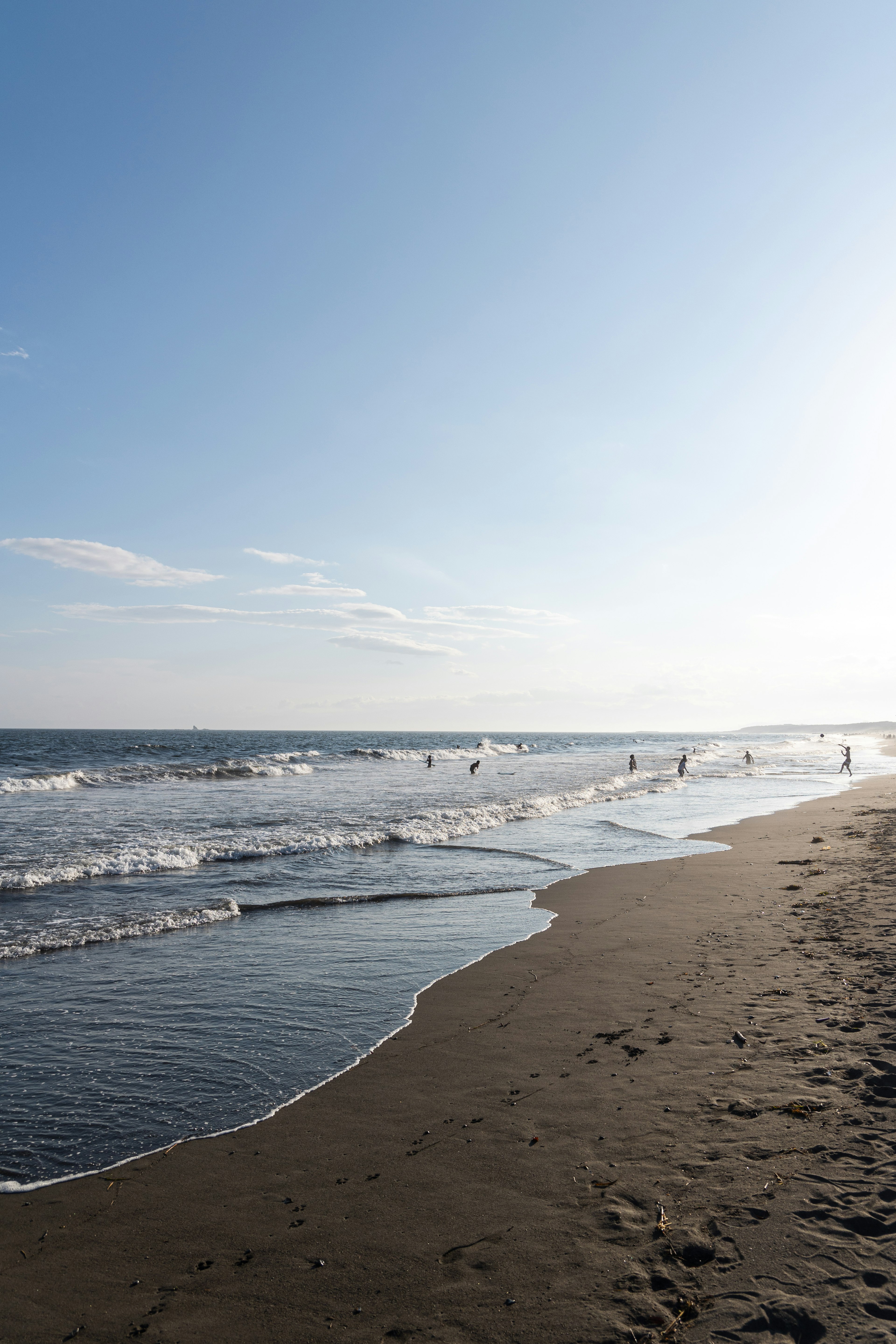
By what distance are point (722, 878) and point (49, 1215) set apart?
12.3 metres

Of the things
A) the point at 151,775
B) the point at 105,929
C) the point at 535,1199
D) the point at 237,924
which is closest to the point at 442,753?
the point at 151,775

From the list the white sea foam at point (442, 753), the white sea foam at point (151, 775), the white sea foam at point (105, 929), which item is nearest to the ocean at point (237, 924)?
the white sea foam at point (105, 929)

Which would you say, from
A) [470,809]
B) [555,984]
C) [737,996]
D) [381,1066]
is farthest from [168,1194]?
[470,809]

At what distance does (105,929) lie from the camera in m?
10.3

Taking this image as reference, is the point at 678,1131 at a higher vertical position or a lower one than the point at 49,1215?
higher

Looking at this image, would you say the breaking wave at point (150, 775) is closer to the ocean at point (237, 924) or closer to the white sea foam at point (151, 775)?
the white sea foam at point (151, 775)

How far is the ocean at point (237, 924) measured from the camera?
18.2 feet

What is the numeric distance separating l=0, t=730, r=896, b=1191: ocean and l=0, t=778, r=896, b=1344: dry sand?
69 cm

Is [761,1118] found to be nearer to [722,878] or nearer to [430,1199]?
[430,1199]

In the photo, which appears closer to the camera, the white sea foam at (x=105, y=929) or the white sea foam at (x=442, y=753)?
the white sea foam at (x=105, y=929)

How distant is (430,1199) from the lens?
13.5 ft

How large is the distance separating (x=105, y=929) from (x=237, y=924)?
1.93 metres

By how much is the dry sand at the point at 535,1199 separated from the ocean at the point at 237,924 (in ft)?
2.25

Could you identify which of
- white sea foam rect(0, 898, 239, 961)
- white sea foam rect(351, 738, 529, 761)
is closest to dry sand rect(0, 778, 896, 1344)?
white sea foam rect(0, 898, 239, 961)
